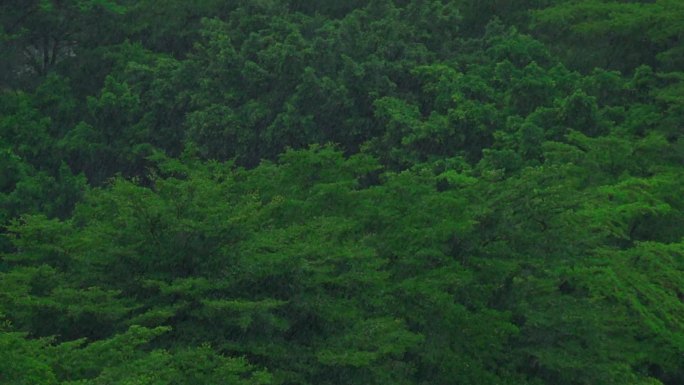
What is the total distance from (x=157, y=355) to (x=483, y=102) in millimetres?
15510

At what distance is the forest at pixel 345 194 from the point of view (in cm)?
1596

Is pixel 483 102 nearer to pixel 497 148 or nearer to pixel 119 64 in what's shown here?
pixel 497 148

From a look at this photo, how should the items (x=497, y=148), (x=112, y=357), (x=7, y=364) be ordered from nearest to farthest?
1. (x=7, y=364)
2. (x=112, y=357)
3. (x=497, y=148)

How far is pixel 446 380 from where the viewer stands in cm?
1708

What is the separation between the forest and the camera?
16.0 m

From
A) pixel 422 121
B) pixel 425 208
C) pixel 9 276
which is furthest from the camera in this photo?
pixel 422 121

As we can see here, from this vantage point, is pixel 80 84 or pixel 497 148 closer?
pixel 497 148

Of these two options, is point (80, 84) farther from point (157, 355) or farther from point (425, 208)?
point (157, 355)

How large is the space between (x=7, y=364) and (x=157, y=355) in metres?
1.92

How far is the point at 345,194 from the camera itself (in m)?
19.8

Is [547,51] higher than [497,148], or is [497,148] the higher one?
[547,51]

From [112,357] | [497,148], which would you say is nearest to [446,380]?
[112,357]

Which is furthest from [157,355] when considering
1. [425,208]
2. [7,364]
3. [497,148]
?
[497,148]

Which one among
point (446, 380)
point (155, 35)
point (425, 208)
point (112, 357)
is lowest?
point (446, 380)
